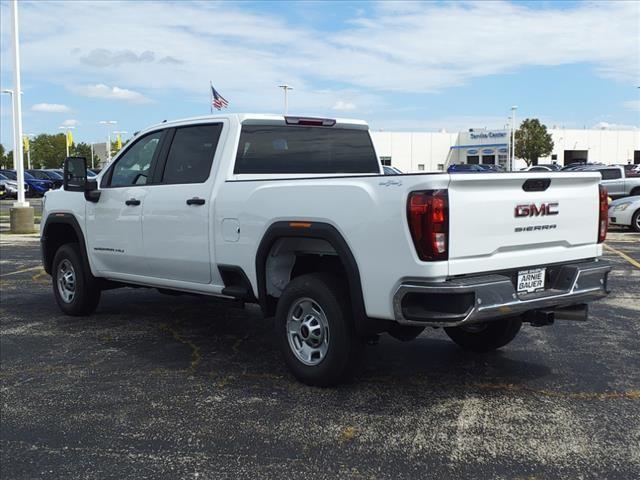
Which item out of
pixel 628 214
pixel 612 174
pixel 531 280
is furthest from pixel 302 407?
pixel 612 174

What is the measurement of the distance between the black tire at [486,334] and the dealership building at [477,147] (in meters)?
74.9

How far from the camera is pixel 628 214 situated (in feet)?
57.8

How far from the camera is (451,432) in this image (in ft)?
13.6

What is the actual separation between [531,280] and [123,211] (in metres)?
3.94

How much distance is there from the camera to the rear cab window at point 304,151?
5875 mm

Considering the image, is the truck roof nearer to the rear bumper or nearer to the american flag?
the rear bumper

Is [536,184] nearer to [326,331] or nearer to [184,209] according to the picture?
[326,331]

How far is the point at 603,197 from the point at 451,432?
2226mm

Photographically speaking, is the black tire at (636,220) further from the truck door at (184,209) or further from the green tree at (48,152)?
the green tree at (48,152)

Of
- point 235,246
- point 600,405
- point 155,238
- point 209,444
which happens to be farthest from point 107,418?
point 600,405

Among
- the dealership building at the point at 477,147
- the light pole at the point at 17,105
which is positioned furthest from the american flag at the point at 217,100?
the dealership building at the point at 477,147

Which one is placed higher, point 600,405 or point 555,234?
point 555,234

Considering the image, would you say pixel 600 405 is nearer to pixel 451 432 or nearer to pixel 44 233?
pixel 451 432

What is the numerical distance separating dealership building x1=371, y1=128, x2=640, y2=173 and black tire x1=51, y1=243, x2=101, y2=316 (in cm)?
7359
